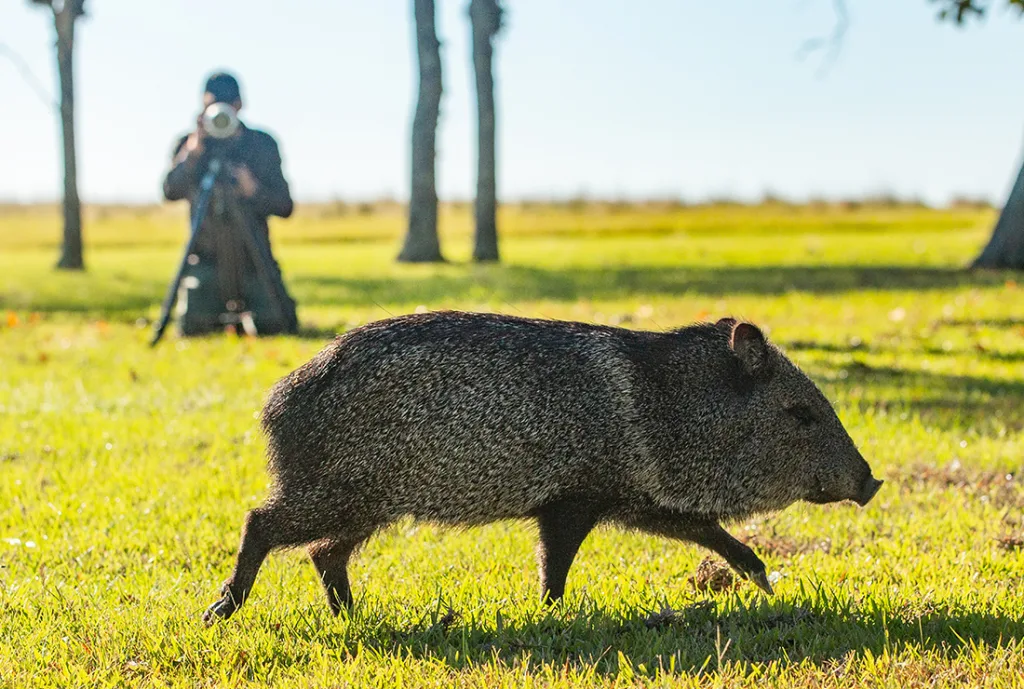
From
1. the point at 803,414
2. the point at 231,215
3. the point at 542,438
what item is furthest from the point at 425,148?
the point at 542,438

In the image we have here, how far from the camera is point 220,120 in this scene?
11227mm

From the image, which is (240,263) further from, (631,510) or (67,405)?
(631,510)

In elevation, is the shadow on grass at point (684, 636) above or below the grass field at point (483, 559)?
above

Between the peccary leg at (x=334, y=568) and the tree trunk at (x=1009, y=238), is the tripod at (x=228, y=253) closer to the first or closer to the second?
the peccary leg at (x=334, y=568)

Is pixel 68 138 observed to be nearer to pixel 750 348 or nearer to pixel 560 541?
pixel 750 348

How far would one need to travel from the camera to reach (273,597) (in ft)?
16.4

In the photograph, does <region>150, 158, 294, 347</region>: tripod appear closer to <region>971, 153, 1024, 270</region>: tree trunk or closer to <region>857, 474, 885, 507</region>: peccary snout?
<region>857, 474, 885, 507</region>: peccary snout

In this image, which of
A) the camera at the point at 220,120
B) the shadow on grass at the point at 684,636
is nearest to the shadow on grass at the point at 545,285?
the camera at the point at 220,120

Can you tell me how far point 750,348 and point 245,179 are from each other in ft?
25.7

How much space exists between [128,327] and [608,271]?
9196mm

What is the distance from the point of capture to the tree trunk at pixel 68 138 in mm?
26688

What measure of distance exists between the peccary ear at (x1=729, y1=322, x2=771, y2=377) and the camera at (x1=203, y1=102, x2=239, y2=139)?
24.1 feet

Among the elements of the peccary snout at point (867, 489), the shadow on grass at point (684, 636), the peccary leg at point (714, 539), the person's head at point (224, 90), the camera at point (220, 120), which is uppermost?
the person's head at point (224, 90)

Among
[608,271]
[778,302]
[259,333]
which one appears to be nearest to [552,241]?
[608,271]
